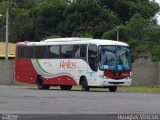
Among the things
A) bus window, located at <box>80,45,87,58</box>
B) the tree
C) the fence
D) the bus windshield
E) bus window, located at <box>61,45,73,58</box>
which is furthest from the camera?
the tree

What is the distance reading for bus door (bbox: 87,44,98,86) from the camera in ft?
118

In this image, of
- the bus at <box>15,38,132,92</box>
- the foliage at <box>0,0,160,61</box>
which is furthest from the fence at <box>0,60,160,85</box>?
the foliage at <box>0,0,160,61</box>

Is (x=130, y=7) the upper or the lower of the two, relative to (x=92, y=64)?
upper

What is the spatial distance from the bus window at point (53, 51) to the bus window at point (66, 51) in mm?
579

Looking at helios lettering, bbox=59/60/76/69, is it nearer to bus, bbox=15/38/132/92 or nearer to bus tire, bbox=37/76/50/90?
bus, bbox=15/38/132/92

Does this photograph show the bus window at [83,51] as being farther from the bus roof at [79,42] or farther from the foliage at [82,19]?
the foliage at [82,19]

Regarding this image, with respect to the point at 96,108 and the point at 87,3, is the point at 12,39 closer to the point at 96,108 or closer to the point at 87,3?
the point at 87,3

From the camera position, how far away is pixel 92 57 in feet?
119

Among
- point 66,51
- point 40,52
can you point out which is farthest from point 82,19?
point 66,51

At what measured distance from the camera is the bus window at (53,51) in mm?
39375

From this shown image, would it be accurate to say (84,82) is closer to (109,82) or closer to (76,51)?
(109,82)

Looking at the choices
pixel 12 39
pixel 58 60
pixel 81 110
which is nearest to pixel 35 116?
pixel 81 110

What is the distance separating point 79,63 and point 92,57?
4.53 ft

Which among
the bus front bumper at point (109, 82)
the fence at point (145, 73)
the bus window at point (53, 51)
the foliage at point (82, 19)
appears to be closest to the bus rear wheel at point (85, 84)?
the bus front bumper at point (109, 82)
